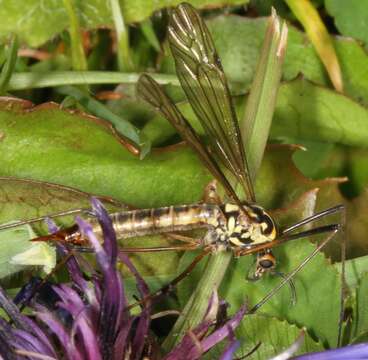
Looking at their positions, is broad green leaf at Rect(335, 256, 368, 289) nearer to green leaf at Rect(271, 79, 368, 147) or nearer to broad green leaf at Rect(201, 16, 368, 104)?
green leaf at Rect(271, 79, 368, 147)

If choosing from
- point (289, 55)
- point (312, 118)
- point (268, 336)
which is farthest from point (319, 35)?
point (268, 336)

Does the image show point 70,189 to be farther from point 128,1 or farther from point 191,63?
point 128,1

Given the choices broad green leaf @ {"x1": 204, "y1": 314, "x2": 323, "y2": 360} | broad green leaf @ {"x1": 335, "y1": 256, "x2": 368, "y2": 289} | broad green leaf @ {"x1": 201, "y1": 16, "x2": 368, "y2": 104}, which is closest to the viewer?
broad green leaf @ {"x1": 204, "y1": 314, "x2": 323, "y2": 360}

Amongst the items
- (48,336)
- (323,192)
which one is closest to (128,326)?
(48,336)

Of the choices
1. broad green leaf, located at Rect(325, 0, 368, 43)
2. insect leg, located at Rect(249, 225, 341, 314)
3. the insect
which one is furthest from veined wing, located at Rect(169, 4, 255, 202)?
broad green leaf, located at Rect(325, 0, 368, 43)

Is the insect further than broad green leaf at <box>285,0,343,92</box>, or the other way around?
broad green leaf at <box>285,0,343,92</box>

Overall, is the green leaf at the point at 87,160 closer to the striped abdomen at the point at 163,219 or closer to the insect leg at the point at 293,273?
the striped abdomen at the point at 163,219

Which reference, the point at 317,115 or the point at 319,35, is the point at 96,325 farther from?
the point at 319,35
